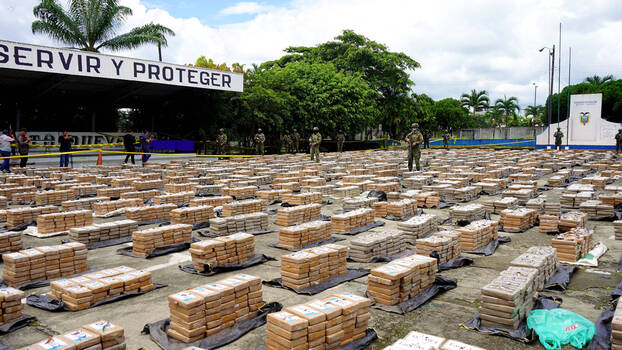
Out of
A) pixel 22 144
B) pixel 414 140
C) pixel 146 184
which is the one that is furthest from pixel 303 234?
pixel 22 144

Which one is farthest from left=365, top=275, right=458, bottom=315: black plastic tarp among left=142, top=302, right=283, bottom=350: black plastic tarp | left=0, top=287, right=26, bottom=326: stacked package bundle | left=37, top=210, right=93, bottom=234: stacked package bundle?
left=37, top=210, right=93, bottom=234: stacked package bundle

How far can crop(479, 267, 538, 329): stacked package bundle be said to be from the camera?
6375 mm

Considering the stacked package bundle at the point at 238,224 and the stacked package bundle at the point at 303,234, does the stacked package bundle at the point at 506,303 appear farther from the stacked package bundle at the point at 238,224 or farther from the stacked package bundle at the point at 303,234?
the stacked package bundle at the point at 238,224

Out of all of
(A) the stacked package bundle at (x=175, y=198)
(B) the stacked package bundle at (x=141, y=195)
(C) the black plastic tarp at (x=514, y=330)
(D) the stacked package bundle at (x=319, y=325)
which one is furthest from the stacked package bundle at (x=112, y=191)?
(C) the black plastic tarp at (x=514, y=330)

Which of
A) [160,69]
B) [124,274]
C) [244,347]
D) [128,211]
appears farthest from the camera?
[160,69]

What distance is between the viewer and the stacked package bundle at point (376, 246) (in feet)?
32.2

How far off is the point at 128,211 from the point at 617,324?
12008 mm

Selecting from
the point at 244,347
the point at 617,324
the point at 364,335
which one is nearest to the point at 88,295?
the point at 244,347

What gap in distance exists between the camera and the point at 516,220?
12602 mm

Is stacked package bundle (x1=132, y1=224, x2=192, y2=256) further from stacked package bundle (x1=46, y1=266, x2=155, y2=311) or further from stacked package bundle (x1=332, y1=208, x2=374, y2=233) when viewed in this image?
stacked package bundle (x1=332, y1=208, x2=374, y2=233)

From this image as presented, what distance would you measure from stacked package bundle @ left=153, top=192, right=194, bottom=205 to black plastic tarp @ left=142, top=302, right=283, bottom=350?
972 centimetres

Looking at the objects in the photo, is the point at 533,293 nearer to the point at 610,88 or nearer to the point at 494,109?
the point at 610,88

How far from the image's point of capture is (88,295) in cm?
734

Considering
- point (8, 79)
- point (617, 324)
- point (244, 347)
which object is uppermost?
point (8, 79)
